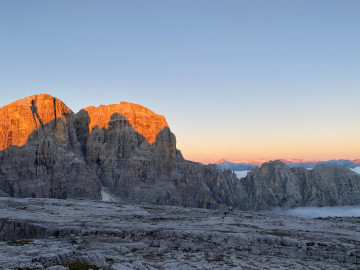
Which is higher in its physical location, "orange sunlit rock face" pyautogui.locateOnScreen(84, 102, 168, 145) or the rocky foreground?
"orange sunlit rock face" pyautogui.locateOnScreen(84, 102, 168, 145)

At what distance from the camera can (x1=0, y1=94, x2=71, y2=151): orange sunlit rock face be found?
15425 cm

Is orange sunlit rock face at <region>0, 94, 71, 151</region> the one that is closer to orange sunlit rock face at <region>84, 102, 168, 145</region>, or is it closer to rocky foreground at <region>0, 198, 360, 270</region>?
orange sunlit rock face at <region>84, 102, 168, 145</region>

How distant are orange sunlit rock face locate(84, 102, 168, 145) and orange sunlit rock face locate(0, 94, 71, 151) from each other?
26513mm

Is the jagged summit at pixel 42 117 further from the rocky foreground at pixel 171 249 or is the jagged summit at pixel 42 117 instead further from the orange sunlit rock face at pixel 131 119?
the rocky foreground at pixel 171 249

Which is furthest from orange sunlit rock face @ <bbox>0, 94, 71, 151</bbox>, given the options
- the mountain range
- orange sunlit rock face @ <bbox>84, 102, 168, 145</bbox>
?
orange sunlit rock face @ <bbox>84, 102, 168, 145</bbox>

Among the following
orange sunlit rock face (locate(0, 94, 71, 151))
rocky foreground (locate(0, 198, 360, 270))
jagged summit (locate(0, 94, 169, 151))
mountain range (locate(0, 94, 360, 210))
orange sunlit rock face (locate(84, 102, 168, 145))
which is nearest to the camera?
rocky foreground (locate(0, 198, 360, 270))

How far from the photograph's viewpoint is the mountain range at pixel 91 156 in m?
150

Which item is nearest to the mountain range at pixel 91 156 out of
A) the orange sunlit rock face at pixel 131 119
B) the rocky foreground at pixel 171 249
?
the orange sunlit rock face at pixel 131 119

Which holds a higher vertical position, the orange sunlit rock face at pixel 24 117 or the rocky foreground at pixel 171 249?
the orange sunlit rock face at pixel 24 117

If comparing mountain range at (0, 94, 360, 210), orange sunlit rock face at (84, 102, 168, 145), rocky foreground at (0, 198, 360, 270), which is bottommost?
rocky foreground at (0, 198, 360, 270)

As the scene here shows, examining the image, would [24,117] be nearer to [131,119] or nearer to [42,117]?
[42,117]

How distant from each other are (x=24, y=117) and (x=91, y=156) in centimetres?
4058

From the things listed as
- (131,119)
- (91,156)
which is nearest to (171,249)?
(91,156)

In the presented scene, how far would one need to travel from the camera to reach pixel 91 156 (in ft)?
605
